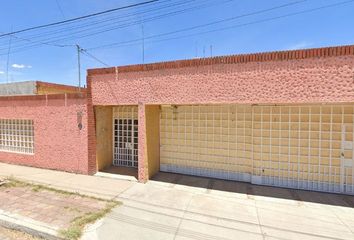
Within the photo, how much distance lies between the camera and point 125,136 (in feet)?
29.9

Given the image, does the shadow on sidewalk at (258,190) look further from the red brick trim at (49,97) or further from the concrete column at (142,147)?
the red brick trim at (49,97)

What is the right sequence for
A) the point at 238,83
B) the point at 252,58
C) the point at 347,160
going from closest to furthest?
the point at 252,58, the point at 238,83, the point at 347,160

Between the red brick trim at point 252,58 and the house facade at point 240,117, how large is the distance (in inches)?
1.0

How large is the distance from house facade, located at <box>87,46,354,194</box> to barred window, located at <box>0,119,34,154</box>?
3752 mm

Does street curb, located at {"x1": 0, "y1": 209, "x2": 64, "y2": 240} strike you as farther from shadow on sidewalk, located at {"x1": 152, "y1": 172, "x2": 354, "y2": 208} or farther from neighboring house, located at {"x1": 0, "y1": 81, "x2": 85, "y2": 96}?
neighboring house, located at {"x1": 0, "y1": 81, "x2": 85, "y2": 96}

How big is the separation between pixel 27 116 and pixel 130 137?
491 centimetres

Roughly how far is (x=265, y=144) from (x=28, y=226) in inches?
283

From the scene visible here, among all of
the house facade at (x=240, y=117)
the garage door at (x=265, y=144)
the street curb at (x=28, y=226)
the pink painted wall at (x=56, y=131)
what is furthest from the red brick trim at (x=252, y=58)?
the street curb at (x=28, y=226)

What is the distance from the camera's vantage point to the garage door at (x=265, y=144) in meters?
6.40

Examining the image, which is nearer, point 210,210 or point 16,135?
point 210,210

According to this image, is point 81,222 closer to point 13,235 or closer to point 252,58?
point 13,235

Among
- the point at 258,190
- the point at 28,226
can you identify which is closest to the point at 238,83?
the point at 258,190

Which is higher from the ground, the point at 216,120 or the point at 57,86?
the point at 57,86

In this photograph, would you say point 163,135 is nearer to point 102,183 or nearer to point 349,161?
point 102,183
